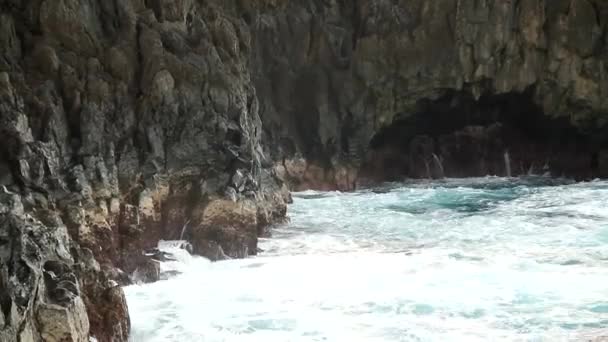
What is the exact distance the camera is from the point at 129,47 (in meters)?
17.0

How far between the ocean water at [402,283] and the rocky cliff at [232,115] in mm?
1374

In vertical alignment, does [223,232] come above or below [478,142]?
Answer: below

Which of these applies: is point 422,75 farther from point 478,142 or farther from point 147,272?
point 147,272

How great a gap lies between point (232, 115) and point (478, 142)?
18.2 meters

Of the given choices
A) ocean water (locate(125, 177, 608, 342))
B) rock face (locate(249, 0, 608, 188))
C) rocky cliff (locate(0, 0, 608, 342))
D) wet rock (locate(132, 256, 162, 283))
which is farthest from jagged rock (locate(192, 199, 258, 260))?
rock face (locate(249, 0, 608, 188))

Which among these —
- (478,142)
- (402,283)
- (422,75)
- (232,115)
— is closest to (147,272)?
(402,283)

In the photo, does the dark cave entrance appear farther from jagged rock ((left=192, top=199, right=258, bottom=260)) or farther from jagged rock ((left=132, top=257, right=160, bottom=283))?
jagged rock ((left=132, top=257, right=160, bottom=283))

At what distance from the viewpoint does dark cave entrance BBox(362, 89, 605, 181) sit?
3200cm

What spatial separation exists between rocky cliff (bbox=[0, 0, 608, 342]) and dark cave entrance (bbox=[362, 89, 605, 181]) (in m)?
0.08

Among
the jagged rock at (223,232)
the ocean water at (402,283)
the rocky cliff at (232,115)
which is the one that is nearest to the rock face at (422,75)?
the rocky cliff at (232,115)

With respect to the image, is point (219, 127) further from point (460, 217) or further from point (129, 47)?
point (460, 217)

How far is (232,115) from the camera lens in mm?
18906

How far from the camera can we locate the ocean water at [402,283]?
11.0 metres

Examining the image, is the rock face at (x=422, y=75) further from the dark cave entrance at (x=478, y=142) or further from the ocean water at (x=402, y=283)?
the ocean water at (x=402, y=283)
